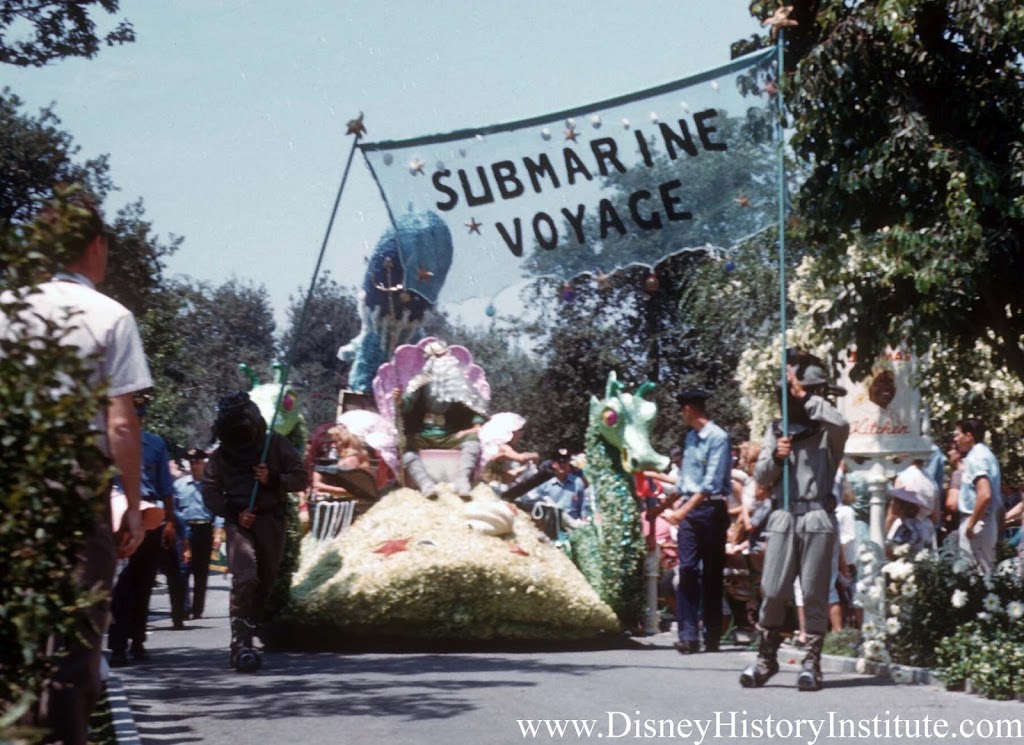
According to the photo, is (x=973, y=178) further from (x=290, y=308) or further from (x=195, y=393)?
(x=290, y=308)

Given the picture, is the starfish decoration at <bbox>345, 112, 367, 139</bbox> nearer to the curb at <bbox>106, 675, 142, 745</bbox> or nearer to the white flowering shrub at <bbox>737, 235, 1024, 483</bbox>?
the curb at <bbox>106, 675, 142, 745</bbox>

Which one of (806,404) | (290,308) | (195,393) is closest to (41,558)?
(806,404)

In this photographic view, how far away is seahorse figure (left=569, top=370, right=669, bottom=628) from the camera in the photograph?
1363 cm

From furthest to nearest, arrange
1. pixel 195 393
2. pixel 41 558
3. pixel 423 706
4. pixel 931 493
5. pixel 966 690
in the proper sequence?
pixel 195 393 → pixel 931 493 → pixel 966 690 → pixel 423 706 → pixel 41 558

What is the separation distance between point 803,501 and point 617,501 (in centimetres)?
344

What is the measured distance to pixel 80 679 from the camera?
4.98 m

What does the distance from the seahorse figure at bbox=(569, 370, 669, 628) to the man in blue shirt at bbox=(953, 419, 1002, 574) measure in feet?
8.13

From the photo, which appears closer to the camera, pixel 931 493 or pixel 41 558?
pixel 41 558

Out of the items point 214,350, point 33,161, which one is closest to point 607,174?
point 33,161

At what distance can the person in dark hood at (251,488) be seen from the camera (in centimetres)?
1146

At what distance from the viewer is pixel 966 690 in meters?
10.1

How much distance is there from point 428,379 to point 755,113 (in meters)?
3.93

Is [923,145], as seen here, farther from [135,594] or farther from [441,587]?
[135,594]

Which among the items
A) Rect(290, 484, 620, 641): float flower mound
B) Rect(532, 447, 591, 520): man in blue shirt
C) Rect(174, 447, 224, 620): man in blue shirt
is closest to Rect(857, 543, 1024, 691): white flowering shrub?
Rect(290, 484, 620, 641): float flower mound
